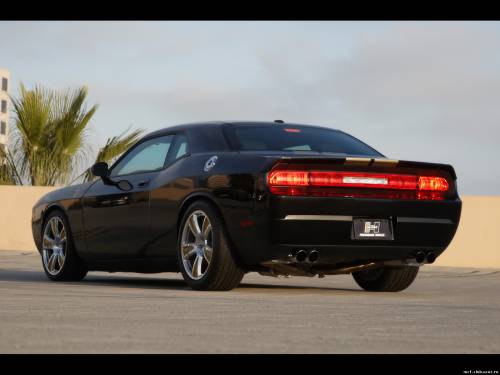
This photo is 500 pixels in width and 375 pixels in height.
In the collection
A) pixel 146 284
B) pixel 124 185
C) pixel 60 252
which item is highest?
pixel 124 185

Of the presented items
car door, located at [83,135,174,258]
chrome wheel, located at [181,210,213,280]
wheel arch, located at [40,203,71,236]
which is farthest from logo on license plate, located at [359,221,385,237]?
wheel arch, located at [40,203,71,236]

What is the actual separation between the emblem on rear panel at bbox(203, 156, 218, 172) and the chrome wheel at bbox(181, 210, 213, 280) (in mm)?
362

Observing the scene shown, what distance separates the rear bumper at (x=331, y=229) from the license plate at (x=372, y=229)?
4 centimetres

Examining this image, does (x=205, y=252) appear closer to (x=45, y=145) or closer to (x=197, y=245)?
(x=197, y=245)

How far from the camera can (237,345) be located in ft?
17.6

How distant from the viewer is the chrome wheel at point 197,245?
9.45 m

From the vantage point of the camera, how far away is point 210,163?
31.2 ft

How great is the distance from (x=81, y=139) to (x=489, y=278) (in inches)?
508

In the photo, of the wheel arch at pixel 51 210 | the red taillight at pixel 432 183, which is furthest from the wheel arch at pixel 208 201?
the wheel arch at pixel 51 210

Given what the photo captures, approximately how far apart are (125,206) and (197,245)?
1295 mm

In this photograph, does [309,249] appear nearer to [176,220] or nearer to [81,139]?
[176,220]

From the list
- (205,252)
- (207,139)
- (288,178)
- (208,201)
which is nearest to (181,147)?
(207,139)

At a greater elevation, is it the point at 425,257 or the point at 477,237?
the point at 425,257
